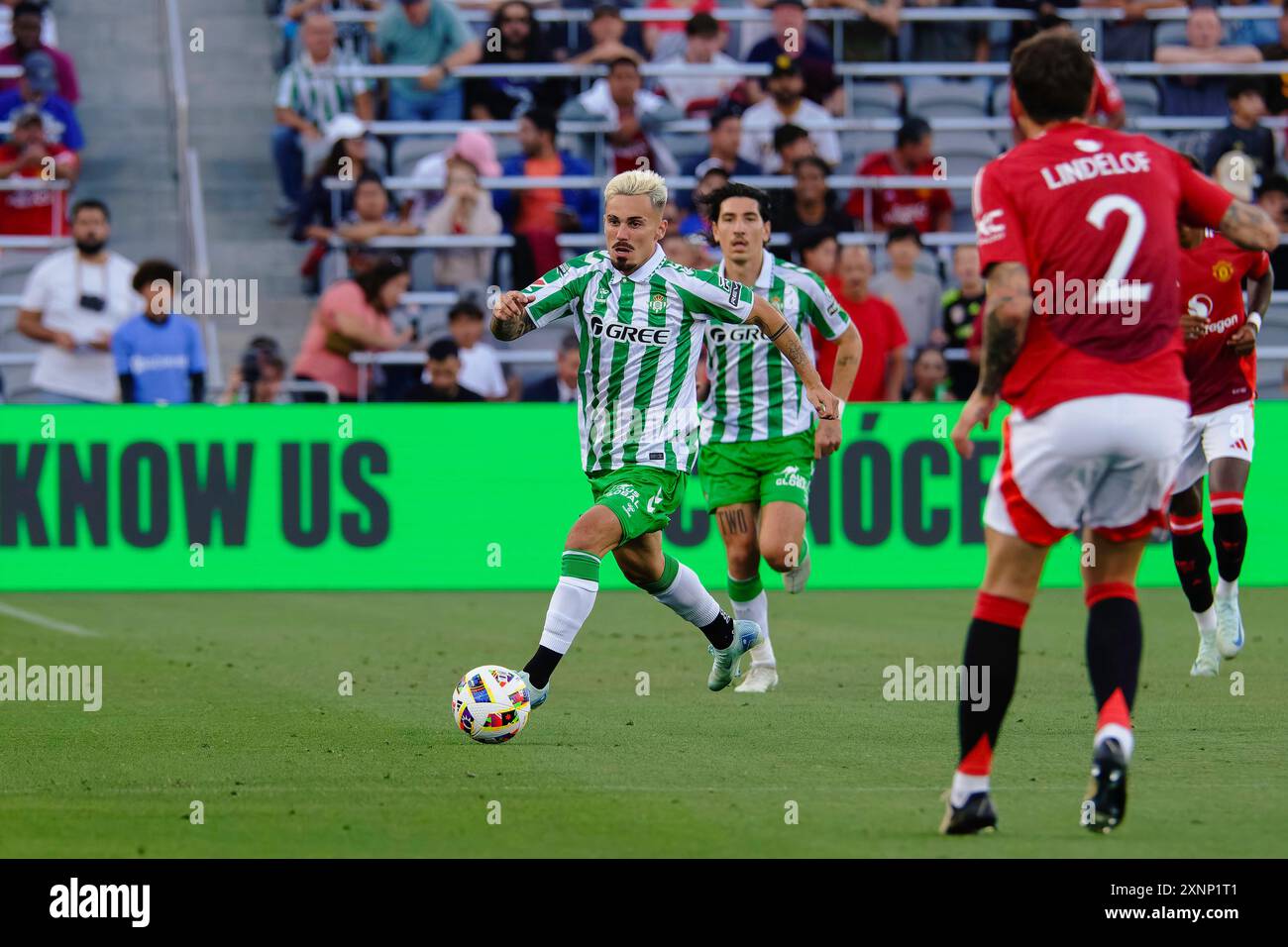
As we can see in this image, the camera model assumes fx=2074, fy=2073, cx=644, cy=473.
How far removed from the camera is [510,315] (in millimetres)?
8594

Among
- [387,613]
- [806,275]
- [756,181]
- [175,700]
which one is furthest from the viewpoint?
[756,181]

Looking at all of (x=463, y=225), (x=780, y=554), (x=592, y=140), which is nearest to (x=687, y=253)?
(x=463, y=225)

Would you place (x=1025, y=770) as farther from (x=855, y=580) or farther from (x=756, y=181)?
(x=756, y=181)

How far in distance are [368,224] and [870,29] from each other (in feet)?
19.0

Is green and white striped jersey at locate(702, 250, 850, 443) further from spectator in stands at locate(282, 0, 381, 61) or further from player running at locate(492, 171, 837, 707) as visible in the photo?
spectator in stands at locate(282, 0, 381, 61)

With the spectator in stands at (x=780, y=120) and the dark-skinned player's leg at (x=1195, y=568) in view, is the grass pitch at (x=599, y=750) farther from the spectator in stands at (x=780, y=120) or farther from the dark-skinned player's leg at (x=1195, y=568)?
the spectator in stands at (x=780, y=120)

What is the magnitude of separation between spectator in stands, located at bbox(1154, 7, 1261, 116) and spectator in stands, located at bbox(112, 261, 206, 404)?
Answer: 34.1ft

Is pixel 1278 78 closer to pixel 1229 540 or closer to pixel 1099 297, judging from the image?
pixel 1229 540

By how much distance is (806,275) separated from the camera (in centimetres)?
1077

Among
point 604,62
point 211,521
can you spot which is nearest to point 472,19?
point 604,62

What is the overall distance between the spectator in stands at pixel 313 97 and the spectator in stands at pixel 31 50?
2212 mm

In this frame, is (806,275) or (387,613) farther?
(387,613)
